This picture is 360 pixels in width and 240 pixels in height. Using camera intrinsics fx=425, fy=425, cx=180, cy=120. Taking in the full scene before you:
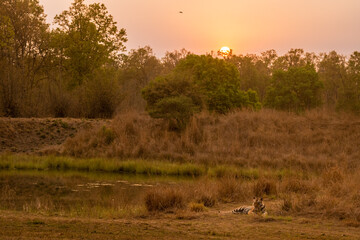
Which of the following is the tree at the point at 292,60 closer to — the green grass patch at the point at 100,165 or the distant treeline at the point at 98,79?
the distant treeline at the point at 98,79

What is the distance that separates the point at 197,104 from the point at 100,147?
1066 cm

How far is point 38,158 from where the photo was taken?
27750 mm

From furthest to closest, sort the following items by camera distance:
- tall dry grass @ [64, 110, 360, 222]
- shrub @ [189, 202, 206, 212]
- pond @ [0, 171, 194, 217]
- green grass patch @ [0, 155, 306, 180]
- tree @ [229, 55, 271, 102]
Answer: tree @ [229, 55, 271, 102], tall dry grass @ [64, 110, 360, 222], green grass patch @ [0, 155, 306, 180], pond @ [0, 171, 194, 217], shrub @ [189, 202, 206, 212]

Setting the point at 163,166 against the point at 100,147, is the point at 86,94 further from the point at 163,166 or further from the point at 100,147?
the point at 163,166

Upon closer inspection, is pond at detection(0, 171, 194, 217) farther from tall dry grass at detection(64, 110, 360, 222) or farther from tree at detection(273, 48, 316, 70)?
tree at detection(273, 48, 316, 70)

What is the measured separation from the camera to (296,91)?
6062cm

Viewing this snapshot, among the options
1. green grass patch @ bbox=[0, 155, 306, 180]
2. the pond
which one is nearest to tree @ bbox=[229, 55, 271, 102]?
green grass patch @ bbox=[0, 155, 306, 180]

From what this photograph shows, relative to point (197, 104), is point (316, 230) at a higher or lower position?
lower

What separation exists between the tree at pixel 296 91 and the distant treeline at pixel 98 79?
5.3 inches

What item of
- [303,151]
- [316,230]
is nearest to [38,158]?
[303,151]

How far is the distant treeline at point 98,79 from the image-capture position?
122ft

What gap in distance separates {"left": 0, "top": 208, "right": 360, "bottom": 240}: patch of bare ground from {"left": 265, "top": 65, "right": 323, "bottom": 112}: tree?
4953 centimetres

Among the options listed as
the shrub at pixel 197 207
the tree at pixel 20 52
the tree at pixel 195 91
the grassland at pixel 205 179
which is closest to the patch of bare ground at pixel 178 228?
the grassland at pixel 205 179

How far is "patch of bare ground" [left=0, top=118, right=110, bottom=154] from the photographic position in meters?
31.2
